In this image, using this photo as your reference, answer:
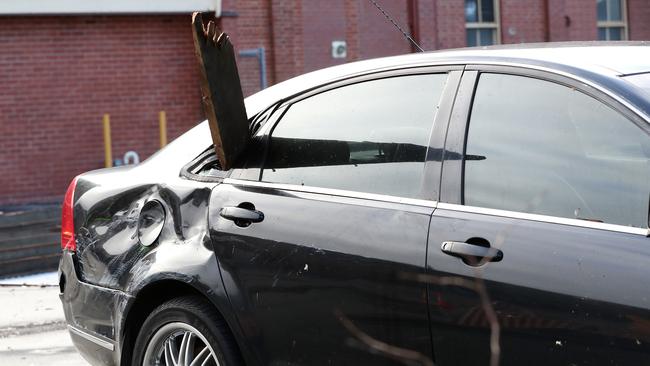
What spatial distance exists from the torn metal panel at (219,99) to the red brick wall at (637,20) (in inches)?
673

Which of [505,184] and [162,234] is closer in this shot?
[505,184]

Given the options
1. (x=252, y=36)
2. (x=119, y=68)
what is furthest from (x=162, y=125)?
(x=252, y=36)

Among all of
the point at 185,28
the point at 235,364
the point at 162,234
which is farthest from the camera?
the point at 185,28

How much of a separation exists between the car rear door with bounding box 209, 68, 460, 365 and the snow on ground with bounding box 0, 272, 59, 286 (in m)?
5.90

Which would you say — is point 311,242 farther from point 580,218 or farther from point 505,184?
point 580,218

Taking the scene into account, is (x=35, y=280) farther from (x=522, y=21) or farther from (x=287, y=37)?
(x=522, y=21)

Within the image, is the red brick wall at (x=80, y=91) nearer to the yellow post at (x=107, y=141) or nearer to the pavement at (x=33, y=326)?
the yellow post at (x=107, y=141)

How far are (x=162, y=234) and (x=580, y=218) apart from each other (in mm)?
1917

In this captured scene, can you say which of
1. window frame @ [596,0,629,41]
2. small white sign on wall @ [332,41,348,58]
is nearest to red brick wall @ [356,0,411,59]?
small white sign on wall @ [332,41,348,58]

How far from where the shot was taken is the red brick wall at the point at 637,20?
19969 mm

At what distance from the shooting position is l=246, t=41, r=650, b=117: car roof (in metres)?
3.21

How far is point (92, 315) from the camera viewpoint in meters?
4.60

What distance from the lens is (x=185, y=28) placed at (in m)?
14.8

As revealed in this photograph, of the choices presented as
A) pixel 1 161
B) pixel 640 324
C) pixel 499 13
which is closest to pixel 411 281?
pixel 640 324
